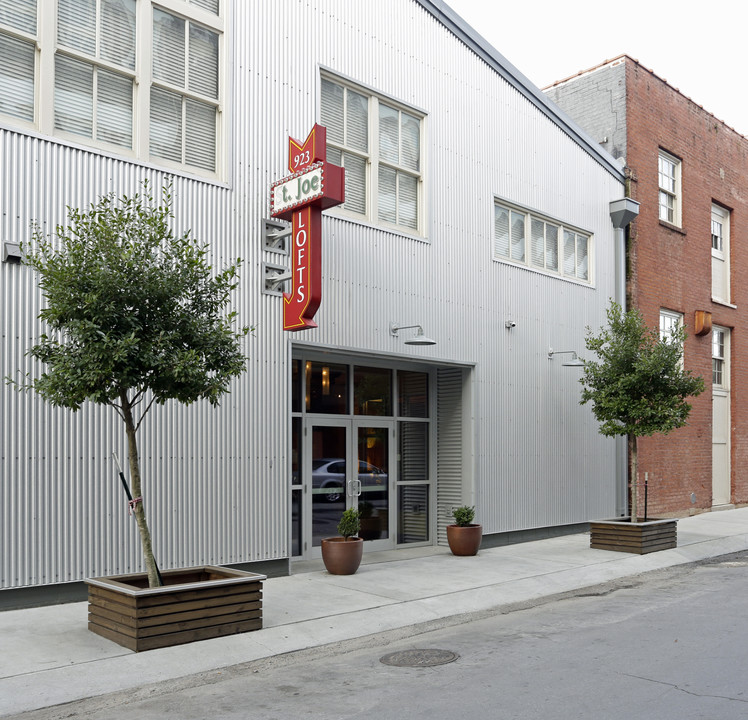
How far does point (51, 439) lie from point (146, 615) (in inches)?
104

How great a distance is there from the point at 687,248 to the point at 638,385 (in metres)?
7.62

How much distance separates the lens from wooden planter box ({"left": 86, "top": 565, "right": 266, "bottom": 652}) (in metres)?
7.30

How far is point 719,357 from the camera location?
2198 cm

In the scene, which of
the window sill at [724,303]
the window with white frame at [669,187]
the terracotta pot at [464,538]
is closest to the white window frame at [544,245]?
the window with white frame at [669,187]

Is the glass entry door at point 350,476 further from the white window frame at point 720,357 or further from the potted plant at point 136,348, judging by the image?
the white window frame at point 720,357

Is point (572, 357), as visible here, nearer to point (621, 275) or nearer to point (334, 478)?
point (621, 275)

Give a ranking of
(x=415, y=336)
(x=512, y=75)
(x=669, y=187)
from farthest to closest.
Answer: (x=669, y=187)
(x=512, y=75)
(x=415, y=336)

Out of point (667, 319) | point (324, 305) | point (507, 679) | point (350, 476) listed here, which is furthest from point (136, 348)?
point (667, 319)

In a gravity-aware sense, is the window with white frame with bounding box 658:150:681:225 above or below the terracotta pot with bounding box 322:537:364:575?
above

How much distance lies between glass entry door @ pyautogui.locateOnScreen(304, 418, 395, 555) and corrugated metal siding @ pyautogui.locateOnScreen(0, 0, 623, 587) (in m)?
1.40

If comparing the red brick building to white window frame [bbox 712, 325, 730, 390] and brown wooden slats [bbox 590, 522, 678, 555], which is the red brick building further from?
brown wooden slats [bbox 590, 522, 678, 555]

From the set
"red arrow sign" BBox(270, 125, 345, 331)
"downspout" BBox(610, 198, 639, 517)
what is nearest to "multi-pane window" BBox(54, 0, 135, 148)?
"red arrow sign" BBox(270, 125, 345, 331)

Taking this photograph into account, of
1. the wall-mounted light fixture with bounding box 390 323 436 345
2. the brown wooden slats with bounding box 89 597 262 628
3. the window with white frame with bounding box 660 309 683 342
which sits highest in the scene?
the window with white frame with bounding box 660 309 683 342

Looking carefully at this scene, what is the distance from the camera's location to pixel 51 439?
898cm
